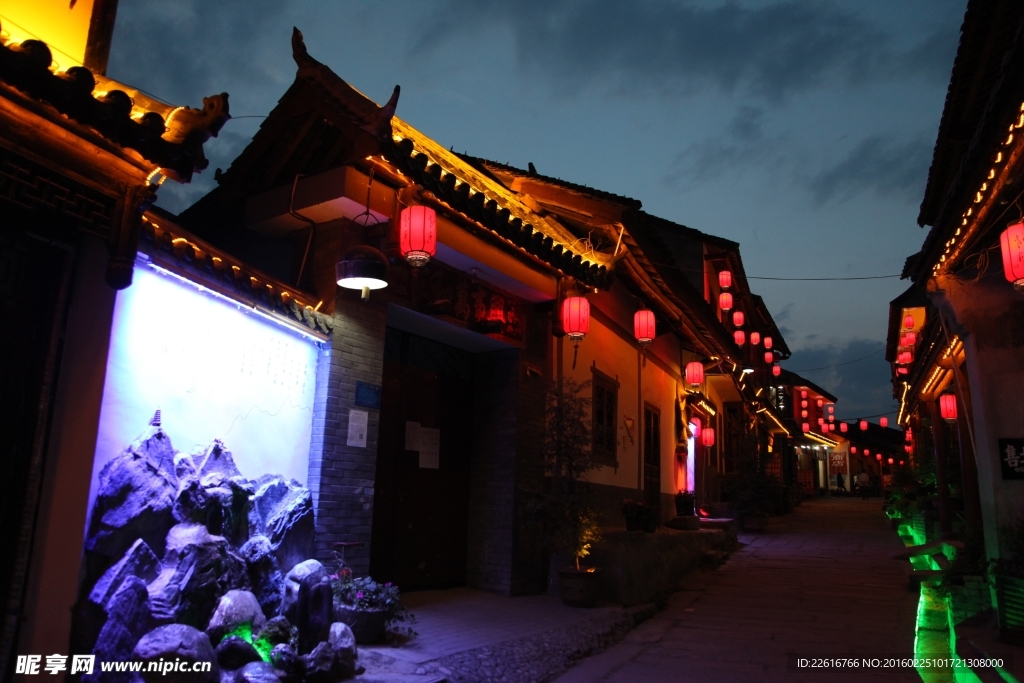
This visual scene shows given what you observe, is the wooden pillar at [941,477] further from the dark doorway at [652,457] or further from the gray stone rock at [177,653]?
the gray stone rock at [177,653]

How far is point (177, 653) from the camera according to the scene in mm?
4250

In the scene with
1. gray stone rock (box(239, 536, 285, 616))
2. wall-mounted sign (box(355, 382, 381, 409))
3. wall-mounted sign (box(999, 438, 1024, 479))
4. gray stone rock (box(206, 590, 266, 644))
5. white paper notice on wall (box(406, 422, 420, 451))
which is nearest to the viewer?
gray stone rock (box(206, 590, 266, 644))

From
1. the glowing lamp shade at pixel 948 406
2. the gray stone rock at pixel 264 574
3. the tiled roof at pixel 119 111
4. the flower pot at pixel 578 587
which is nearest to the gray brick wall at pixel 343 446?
the gray stone rock at pixel 264 574

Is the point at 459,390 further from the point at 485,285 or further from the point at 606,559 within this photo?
the point at 606,559

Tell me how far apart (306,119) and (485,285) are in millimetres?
3103

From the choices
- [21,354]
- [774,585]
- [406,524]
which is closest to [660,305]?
[774,585]

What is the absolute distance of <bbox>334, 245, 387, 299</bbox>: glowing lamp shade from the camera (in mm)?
6332

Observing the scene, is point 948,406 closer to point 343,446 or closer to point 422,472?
point 422,472

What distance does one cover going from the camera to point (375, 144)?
21.4ft

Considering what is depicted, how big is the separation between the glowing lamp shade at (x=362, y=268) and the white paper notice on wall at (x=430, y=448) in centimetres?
314

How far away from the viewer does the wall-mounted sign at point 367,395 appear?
7.28 meters

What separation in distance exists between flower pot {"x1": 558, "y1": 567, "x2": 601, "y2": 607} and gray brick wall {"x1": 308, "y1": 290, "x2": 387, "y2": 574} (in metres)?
2.97

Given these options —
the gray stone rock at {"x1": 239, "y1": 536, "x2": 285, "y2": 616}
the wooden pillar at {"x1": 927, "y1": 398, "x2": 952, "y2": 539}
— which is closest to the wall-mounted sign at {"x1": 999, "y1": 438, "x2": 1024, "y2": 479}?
the wooden pillar at {"x1": 927, "y1": 398, "x2": 952, "y2": 539}

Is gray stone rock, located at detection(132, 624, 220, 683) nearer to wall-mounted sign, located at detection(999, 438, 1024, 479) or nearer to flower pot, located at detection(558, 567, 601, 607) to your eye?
flower pot, located at detection(558, 567, 601, 607)
